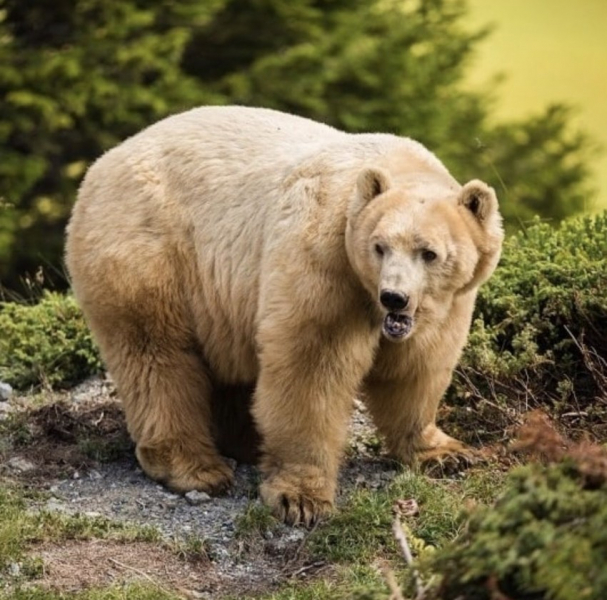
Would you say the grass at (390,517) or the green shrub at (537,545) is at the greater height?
the green shrub at (537,545)

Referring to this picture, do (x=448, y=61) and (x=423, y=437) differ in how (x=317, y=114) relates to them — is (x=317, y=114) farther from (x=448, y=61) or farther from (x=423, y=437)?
(x=423, y=437)

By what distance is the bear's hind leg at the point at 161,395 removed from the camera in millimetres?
7891

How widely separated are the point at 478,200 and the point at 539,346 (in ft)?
6.38

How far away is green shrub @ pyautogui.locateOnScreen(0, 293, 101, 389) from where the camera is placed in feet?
31.0

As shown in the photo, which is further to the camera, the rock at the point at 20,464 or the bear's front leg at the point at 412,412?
the rock at the point at 20,464

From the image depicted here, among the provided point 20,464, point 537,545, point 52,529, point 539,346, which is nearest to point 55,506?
point 52,529

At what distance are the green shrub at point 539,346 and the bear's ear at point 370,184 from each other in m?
1.47

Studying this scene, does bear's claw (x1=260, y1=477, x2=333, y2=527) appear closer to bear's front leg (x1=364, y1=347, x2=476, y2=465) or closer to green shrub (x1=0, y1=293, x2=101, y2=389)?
bear's front leg (x1=364, y1=347, x2=476, y2=465)

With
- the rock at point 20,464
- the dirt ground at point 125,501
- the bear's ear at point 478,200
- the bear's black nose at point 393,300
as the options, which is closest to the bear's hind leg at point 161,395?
the dirt ground at point 125,501

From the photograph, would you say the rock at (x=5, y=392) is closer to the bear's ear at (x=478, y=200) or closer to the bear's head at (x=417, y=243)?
the bear's head at (x=417, y=243)

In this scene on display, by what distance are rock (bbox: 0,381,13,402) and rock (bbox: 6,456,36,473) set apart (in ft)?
3.35

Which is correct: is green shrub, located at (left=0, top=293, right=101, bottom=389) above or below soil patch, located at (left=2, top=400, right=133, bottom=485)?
below

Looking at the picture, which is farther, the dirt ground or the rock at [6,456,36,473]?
the rock at [6,456,36,473]

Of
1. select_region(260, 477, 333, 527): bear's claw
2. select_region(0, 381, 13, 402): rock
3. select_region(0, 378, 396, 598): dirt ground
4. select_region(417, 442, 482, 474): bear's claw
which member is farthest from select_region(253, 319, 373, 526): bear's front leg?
select_region(0, 381, 13, 402): rock
